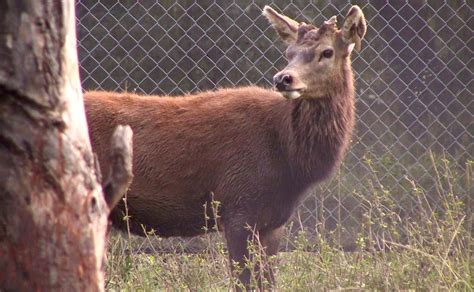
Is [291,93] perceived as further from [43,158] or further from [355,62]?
[43,158]

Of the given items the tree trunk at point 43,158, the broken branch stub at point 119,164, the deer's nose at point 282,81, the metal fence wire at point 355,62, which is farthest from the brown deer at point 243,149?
the tree trunk at point 43,158

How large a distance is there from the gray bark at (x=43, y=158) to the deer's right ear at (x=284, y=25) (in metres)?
3.70

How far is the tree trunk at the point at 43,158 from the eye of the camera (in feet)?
9.73

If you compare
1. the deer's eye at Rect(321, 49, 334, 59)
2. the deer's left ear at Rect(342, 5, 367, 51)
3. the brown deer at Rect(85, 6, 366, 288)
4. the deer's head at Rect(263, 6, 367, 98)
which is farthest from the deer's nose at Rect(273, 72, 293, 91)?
the deer's left ear at Rect(342, 5, 367, 51)

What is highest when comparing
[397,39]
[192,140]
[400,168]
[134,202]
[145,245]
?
[397,39]

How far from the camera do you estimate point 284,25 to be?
22.1 ft

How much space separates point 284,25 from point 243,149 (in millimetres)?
862

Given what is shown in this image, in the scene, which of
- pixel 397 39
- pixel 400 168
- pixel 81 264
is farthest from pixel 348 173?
pixel 81 264

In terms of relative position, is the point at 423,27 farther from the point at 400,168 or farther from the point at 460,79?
the point at 400,168

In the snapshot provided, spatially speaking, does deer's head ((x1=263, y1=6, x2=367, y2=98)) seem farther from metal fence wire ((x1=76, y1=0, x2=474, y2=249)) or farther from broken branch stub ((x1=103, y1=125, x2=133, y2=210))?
broken branch stub ((x1=103, y1=125, x2=133, y2=210))

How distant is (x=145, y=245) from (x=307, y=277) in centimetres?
230

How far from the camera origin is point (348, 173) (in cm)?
798

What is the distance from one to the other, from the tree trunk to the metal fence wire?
4.95m

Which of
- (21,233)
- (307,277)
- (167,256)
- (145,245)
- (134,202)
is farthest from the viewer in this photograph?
(145,245)
